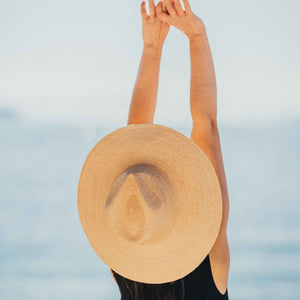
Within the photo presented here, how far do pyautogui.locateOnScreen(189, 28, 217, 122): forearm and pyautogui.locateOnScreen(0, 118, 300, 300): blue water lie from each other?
1500 millimetres

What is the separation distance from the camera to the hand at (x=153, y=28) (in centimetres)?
132

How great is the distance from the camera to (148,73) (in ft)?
4.47

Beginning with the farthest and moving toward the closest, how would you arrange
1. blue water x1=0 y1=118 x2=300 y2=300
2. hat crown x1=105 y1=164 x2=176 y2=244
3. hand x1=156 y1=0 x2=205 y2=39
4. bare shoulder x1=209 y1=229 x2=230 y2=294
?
blue water x1=0 y1=118 x2=300 y2=300, hand x1=156 y1=0 x2=205 y2=39, bare shoulder x1=209 y1=229 x2=230 y2=294, hat crown x1=105 y1=164 x2=176 y2=244

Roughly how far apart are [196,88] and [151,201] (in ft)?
1.29

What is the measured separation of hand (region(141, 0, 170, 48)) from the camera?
1.32 m

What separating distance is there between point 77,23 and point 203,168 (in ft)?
5.88

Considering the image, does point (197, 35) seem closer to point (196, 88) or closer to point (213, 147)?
point (196, 88)

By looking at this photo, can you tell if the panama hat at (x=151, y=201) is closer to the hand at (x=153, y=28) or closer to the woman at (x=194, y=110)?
the woman at (x=194, y=110)

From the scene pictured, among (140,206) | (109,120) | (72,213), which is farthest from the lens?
(72,213)

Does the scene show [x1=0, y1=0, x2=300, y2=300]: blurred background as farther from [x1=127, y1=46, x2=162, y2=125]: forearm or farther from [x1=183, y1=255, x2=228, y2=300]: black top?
[x1=183, y1=255, x2=228, y2=300]: black top

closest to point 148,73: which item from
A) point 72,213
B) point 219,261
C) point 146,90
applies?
point 146,90

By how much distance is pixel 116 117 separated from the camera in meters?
2.66

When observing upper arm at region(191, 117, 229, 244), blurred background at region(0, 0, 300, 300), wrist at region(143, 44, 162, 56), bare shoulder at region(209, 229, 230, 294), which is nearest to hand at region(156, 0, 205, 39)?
wrist at region(143, 44, 162, 56)

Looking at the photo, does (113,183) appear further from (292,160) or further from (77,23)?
(292,160)
